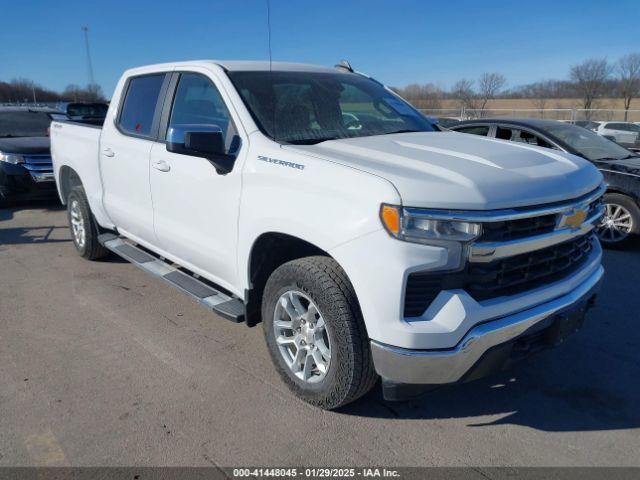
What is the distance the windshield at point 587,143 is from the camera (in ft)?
22.0

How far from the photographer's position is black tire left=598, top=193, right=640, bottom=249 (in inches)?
245

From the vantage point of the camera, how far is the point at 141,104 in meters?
4.50

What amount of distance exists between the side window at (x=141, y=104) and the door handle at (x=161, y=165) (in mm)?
390

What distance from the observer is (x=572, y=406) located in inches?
123

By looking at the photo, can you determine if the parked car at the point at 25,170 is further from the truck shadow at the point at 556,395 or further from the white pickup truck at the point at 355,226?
the truck shadow at the point at 556,395

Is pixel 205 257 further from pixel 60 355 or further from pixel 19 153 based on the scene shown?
pixel 19 153

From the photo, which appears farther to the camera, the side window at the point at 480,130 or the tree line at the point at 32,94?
the tree line at the point at 32,94

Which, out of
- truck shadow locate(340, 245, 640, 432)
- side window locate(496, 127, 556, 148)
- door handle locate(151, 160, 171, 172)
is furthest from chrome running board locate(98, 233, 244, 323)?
side window locate(496, 127, 556, 148)

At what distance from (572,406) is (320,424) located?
1.52 metres

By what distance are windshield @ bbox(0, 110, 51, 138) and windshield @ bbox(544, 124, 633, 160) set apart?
8.80m

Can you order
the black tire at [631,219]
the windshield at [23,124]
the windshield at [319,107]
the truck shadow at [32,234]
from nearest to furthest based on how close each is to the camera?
the windshield at [319,107] → the black tire at [631,219] → the truck shadow at [32,234] → the windshield at [23,124]

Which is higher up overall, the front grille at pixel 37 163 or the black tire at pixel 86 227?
the front grille at pixel 37 163

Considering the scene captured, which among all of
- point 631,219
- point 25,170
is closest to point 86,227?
point 25,170

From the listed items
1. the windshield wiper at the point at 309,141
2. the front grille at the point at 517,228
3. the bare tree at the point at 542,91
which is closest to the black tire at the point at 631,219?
the front grille at the point at 517,228
